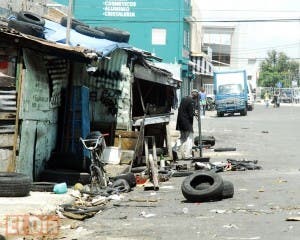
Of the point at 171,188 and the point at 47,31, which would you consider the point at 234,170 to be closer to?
the point at 171,188

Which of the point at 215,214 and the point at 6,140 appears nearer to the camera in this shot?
the point at 215,214

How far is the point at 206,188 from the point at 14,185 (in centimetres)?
339

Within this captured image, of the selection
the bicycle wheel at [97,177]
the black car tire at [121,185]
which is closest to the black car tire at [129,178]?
the black car tire at [121,185]

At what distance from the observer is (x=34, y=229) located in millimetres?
8500

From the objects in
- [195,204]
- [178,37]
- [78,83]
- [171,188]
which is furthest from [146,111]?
[178,37]

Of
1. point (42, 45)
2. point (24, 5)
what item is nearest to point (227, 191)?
point (42, 45)

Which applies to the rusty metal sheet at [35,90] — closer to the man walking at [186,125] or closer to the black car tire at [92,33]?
the black car tire at [92,33]

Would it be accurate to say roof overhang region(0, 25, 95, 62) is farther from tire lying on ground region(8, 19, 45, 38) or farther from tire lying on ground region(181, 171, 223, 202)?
tire lying on ground region(181, 171, 223, 202)

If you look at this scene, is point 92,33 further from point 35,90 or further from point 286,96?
point 286,96

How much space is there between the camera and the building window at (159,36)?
53.4 meters

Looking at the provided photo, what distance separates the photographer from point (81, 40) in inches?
607

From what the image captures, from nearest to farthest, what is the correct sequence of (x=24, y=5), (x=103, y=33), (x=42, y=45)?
1. (x=42, y=45)
2. (x=103, y=33)
3. (x=24, y=5)

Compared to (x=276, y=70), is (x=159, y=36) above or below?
below

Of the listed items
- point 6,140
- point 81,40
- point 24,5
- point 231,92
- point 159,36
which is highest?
point 159,36
